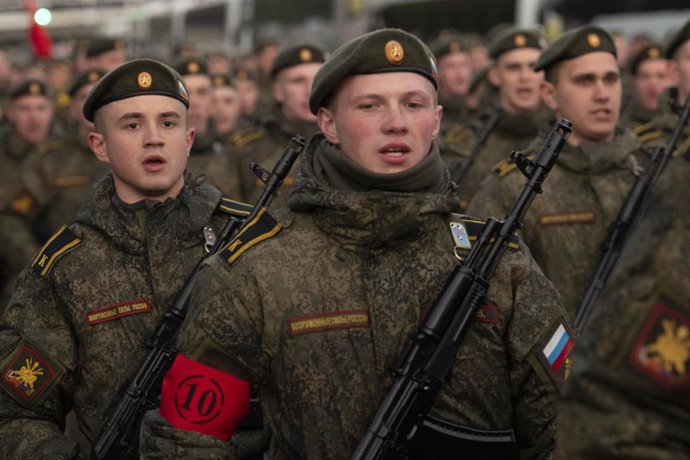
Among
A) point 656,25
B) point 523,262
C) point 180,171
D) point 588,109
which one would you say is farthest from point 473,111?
point 656,25

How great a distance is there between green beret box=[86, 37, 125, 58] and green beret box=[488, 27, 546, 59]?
4604 millimetres

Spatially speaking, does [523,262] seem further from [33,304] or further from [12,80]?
[12,80]

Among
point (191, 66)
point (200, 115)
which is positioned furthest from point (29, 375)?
point (191, 66)

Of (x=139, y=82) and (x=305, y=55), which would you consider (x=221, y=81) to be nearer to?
(x=305, y=55)

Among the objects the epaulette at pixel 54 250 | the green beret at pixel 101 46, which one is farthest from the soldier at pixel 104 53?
the epaulette at pixel 54 250

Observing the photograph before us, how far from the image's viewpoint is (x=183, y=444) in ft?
12.8

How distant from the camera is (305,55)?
961cm

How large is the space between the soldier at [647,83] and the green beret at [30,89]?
5.47 meters

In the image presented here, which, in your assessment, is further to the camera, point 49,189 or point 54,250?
point 49,189

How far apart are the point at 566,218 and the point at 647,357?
13.1 ft

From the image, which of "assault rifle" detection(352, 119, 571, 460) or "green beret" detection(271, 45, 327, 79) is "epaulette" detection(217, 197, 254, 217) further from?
"green beret" detection(271, 45, 327, 79)

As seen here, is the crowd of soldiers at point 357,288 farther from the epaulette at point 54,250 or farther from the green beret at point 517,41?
the green beret at point 517,41

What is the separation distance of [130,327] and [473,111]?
8.05 meters

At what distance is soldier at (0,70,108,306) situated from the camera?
9.73m
